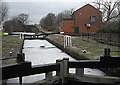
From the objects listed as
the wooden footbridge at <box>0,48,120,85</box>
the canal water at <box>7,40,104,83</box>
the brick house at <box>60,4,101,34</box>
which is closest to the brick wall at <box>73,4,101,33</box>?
the brick house at <box>60,4,101,34</box>

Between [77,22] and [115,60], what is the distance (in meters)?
26.8

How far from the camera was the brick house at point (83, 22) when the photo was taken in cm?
3172

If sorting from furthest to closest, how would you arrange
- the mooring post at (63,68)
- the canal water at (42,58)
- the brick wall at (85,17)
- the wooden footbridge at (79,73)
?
1. the brick wall at (85,17)
2. the canal water at (42,58)
3. the mooring post at (63,68)
4. the wooden footbridge at (79,73)

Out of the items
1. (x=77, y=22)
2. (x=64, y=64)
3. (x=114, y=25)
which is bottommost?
(x=64, y=64)

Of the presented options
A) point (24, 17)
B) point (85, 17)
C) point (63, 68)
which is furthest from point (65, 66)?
point (24, 17)

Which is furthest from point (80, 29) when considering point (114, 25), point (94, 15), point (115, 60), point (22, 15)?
point (22, 15)

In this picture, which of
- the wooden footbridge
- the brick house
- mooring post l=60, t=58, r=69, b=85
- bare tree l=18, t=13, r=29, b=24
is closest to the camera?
the wooden footbridge

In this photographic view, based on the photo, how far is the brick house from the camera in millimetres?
31719

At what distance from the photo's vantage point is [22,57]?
4742 mm

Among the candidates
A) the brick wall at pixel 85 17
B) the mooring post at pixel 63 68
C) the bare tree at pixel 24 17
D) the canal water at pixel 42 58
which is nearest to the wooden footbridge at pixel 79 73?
the mooring post at pixel 63 68

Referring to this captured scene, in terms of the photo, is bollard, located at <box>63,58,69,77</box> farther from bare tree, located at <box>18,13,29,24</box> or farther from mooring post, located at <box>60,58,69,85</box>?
bare tree, located at <box>18,13,29,24</box>

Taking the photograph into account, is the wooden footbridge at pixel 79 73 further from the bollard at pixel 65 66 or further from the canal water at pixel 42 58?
the canal water at pixel 42 58

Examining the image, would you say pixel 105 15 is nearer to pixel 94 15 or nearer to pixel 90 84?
pixel 94 15

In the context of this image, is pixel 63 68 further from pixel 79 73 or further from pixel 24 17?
pixel 24 17
